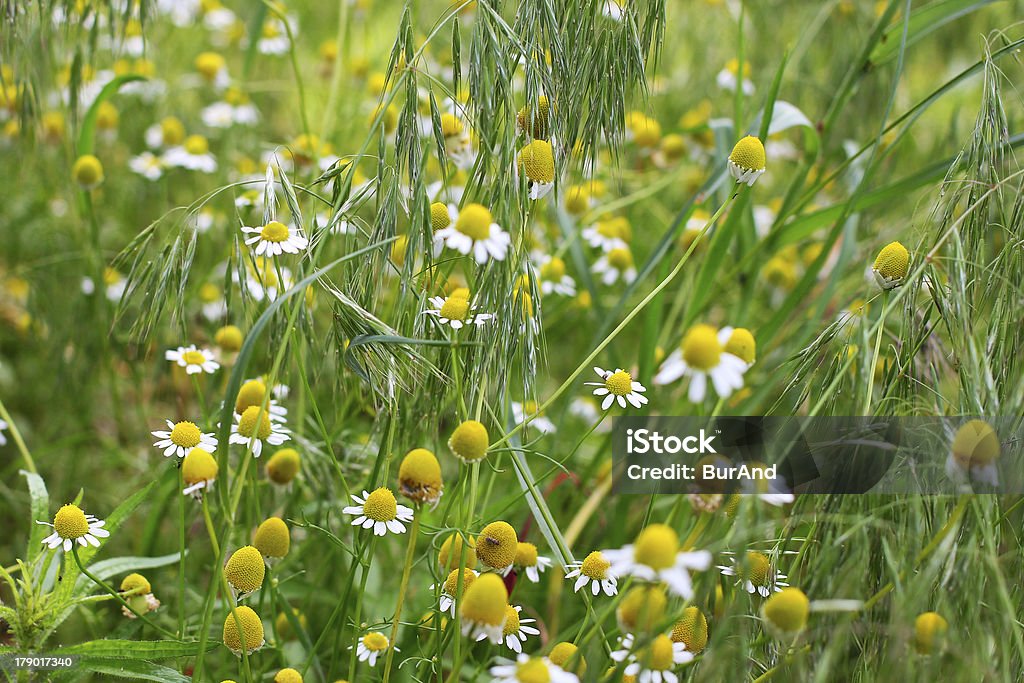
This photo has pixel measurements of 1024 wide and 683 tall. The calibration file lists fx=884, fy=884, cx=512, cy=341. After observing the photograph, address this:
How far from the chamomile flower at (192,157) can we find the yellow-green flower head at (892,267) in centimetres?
103

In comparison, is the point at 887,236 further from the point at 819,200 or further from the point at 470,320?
the point at 470,320

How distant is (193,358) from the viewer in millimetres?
893

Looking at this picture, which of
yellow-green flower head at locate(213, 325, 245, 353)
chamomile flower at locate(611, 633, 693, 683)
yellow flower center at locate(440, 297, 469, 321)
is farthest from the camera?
yellow-green flower head at locate(213, 325, 245, 353)

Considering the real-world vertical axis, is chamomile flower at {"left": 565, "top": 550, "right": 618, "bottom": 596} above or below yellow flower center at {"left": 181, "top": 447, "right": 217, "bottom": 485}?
below

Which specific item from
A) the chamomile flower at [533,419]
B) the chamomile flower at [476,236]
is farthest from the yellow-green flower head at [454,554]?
the chamomile flower at [476,236]

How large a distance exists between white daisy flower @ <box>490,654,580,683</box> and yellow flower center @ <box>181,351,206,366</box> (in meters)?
0.49

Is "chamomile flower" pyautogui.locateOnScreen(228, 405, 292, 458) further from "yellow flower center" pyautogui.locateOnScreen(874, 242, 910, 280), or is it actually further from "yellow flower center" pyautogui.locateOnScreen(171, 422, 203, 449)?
"yellow flower center" pyautogui.locateOnScreen(874, 242, 910, 280)

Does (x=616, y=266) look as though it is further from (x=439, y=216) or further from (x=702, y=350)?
(x=702, y=350)

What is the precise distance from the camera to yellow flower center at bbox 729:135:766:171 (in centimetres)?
71

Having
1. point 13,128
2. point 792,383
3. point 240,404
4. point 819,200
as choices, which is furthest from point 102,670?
point 819,200

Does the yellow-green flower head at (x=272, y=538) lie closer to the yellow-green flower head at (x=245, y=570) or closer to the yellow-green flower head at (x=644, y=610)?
the yellow-green flower head at (x=245, y=570)

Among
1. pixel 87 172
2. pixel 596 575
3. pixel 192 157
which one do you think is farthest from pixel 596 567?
pixel 192 157

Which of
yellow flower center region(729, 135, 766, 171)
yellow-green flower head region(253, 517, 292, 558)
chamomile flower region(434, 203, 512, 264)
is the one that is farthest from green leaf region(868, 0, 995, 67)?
yellow-green flower head region(253, 517, 292, 558)

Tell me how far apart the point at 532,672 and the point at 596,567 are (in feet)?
0.46
